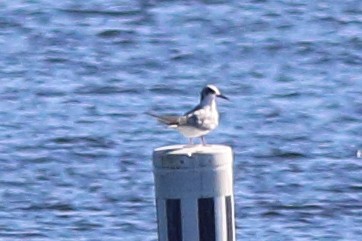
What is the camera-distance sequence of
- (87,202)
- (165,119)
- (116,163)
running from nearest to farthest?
(165,119)
(87,202)
(116,163)

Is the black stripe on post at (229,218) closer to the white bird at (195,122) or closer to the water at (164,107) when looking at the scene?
the white bird at (195,122)

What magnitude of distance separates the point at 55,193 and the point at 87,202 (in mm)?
358

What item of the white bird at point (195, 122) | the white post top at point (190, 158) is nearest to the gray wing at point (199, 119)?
the white bird at point (195, 122)

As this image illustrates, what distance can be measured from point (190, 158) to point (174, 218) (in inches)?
6.7

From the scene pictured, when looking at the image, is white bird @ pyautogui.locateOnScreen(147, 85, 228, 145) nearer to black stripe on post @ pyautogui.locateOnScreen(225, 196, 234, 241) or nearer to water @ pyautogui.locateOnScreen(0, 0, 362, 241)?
black stripe on post @ pyautogui.locateOnScreen(225, 196, 234, 241)

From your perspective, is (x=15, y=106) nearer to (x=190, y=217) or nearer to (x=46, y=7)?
(x=46, y=7)

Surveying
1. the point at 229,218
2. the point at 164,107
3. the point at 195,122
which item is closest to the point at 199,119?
the point at 195,122

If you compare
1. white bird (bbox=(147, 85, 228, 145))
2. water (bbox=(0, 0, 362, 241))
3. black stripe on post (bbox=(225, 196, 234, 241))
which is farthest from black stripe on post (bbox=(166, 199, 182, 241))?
water (bbox=(0, 0, 362, 241))

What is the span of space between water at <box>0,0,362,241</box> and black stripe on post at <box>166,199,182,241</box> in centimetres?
439

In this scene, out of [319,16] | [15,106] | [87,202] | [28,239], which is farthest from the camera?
[319,16]

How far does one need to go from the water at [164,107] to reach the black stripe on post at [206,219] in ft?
14.4

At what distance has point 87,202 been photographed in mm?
9625

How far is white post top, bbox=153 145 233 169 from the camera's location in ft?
13.5

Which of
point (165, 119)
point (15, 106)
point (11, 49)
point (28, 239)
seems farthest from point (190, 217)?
point (11, 49)
